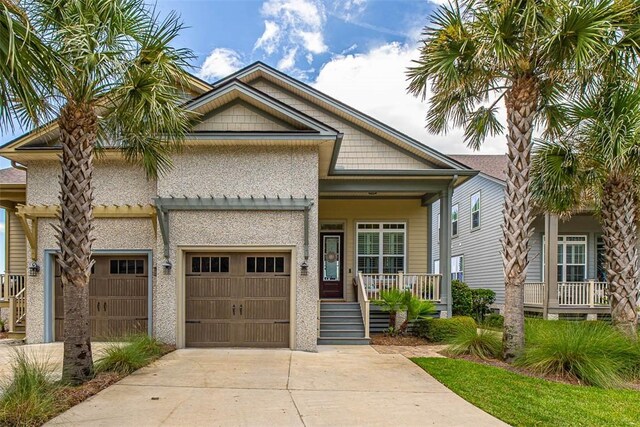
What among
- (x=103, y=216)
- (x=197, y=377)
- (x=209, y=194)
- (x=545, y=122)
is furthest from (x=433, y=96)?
(x=103, y=216)

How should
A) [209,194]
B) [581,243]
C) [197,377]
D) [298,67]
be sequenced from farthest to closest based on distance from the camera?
1. [298,67]
2. [581,243]
3. [209,194]
4. [197,377]

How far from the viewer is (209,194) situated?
35.8ft

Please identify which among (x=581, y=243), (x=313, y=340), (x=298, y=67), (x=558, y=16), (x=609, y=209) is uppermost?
(x=298, y=67)

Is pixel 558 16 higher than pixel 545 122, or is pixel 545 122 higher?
pixel 558 16

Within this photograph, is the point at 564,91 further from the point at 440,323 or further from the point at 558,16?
the point at 440,323

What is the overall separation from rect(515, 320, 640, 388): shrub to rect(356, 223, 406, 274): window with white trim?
283 inches

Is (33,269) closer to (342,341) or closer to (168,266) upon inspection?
(168,266)

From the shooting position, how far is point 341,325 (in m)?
12.8

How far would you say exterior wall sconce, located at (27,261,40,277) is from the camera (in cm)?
1140

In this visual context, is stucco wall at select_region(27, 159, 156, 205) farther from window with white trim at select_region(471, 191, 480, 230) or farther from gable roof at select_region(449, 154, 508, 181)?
window with white trim at select_region(471, 191, 480, 230)

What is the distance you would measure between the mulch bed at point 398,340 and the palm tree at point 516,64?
330 centimetres

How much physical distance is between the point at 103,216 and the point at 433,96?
885 centimetres

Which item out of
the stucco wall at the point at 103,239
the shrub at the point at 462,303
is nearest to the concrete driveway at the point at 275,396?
the stucco wall at the point at 103,239

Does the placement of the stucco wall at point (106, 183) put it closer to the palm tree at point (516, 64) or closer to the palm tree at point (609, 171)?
the palm tree at point (516, 64)
